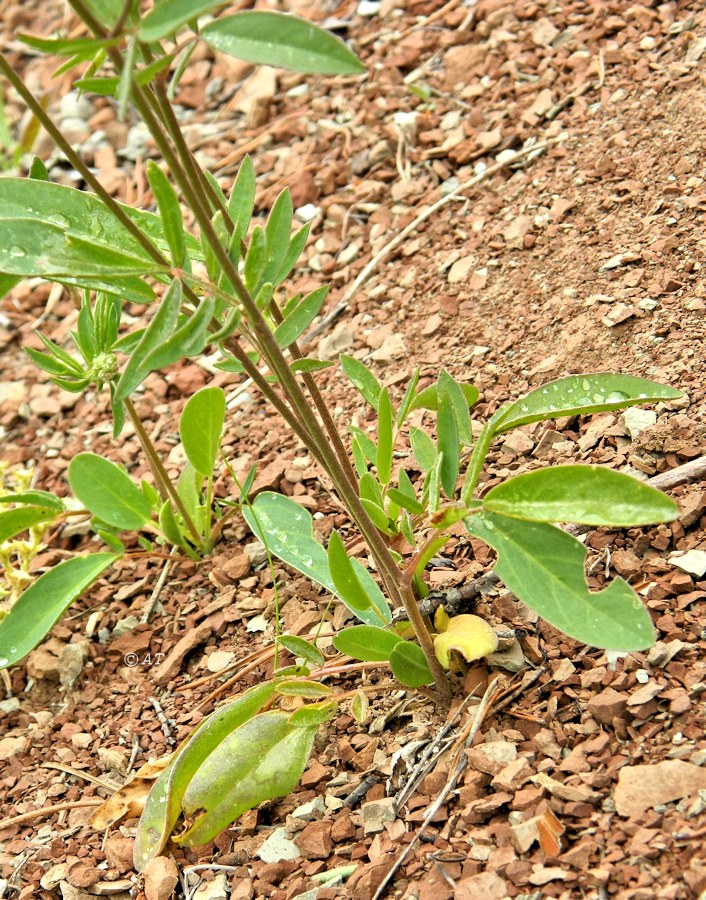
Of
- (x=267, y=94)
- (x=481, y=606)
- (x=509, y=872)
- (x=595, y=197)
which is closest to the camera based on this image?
(x=509, y=872)

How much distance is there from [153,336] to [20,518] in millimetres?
735

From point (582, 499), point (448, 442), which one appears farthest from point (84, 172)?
point (582, 499)

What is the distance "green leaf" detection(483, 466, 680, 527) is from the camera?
3.64ft

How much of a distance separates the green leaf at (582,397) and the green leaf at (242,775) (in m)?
0.53

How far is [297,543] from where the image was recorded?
1565 mm

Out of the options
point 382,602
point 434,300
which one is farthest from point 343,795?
point 434,300

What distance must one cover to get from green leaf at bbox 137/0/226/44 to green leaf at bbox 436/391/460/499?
60 centimetres

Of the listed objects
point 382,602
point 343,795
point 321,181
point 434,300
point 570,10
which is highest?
point 570,10

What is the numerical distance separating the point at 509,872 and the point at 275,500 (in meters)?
0.67

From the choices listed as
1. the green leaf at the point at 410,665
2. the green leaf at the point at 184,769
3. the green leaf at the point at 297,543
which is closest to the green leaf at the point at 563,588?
the green leaf at the point at 410,665

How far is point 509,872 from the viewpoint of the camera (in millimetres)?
1201

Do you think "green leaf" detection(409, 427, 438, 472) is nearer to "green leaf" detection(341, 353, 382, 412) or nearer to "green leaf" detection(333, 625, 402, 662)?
"green leaf" detection(341, 353, 382, 412)

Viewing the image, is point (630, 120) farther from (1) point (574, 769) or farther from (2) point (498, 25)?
(1) point (574, 769)

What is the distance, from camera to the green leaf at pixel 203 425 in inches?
60.6
